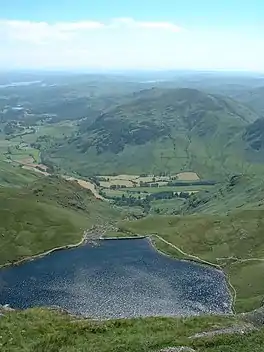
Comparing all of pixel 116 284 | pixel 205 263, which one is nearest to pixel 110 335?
pixel 116 284

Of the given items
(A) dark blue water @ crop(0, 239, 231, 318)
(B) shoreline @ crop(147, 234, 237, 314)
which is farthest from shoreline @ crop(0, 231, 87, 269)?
(B) shoreline @ crop(147, 234, 237, 314)

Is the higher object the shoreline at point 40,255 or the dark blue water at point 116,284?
the dark blue water at point 116,284

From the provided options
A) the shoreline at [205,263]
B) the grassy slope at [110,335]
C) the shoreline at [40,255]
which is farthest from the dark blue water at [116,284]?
the grassy slope at [110,335]

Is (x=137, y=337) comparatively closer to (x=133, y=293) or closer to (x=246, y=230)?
(x=133, y=293)

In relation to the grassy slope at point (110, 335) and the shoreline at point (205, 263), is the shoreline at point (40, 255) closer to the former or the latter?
the shoreline at point (205, 263)

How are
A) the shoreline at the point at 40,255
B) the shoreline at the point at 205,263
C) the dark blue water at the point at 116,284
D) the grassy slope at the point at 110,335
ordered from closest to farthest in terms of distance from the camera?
the grassy slope at the point at 110,335, the dark blue water at the point at 116,284, the shoreline at the point at 205,263, the shoreline at the point at 40,255

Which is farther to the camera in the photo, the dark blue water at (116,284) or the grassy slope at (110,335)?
the dark blue water at (116,284)

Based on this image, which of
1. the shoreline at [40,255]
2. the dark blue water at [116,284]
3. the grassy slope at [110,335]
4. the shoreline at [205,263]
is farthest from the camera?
the shoreline at [40,255]

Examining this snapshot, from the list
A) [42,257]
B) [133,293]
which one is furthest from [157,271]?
[42,257]
